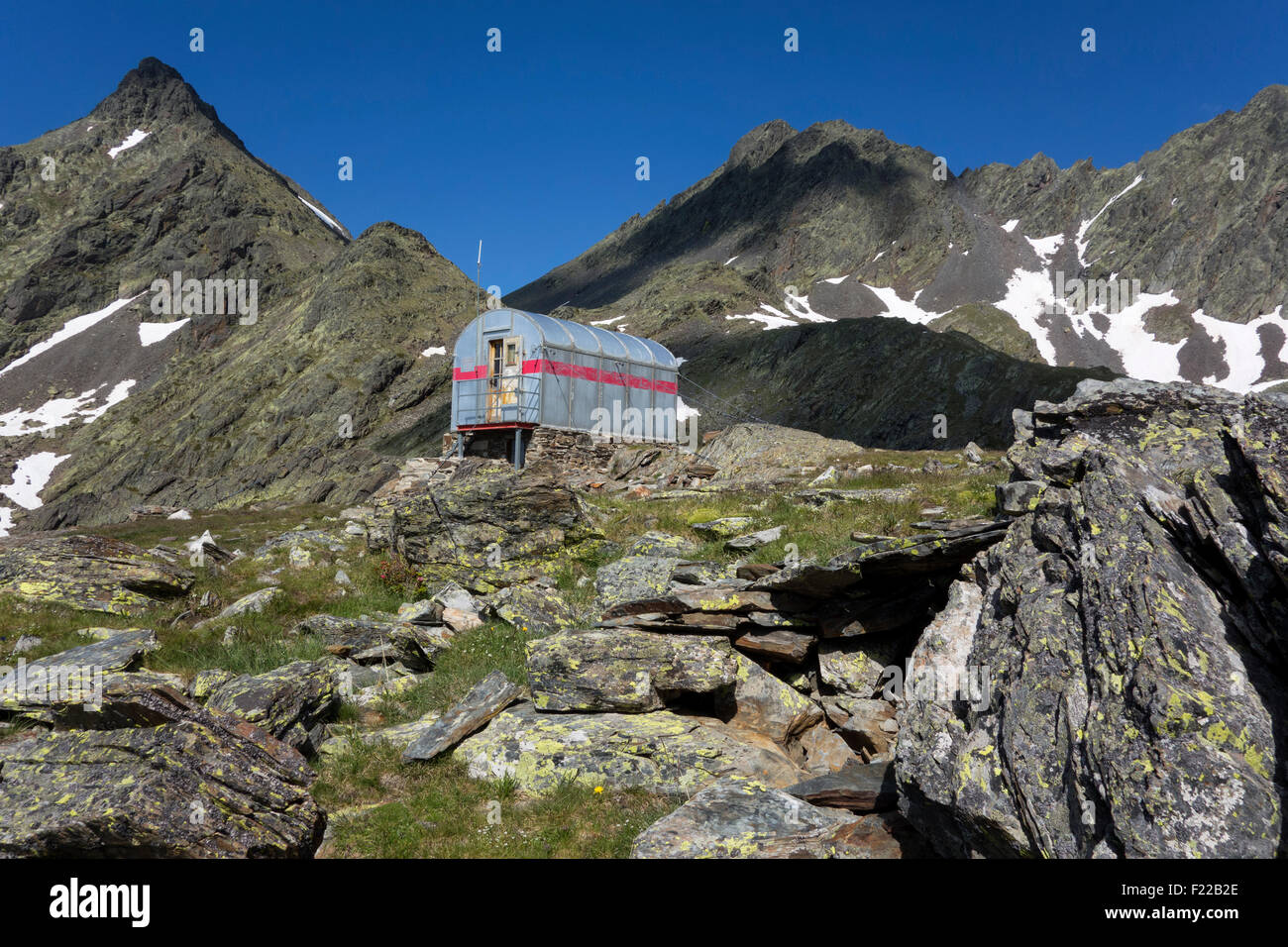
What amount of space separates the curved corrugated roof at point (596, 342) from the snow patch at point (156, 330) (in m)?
120

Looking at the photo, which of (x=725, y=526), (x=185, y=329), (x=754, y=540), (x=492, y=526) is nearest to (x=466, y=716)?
(x=754, y=540)

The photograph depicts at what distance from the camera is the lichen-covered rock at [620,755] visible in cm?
854

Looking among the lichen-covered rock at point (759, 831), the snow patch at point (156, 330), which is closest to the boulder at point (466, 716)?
the lichen-covered rock at point (759, 831)

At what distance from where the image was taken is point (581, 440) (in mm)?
34750

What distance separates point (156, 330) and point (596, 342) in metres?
128

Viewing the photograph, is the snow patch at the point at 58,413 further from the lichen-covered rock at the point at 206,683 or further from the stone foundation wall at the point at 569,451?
the lichen-covered rock at the point at 206,683

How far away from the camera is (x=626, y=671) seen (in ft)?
33.0

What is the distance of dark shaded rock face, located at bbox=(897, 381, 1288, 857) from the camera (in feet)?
15.5

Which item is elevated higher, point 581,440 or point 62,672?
point 581,440

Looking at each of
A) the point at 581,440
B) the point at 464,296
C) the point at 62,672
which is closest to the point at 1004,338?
the point at 464,296

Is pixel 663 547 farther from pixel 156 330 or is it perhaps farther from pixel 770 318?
pixel 156 330
